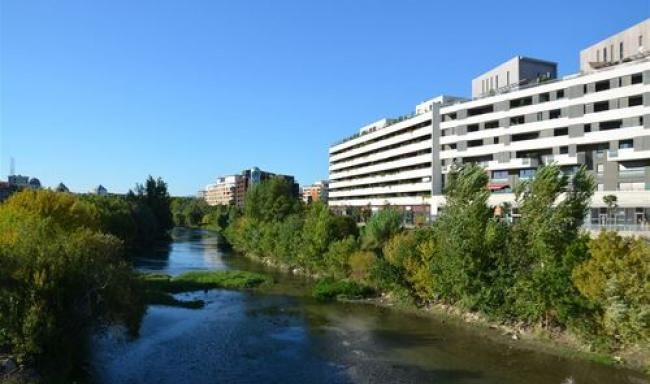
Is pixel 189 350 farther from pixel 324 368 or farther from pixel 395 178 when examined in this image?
pixel 395 178

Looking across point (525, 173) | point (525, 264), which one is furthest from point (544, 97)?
point (525, 264)

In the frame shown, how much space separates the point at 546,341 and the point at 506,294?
591cm

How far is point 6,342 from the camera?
1119 inches

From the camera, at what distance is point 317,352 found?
3931 centimetres

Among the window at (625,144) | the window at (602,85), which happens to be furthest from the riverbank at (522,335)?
the window at (602,85)

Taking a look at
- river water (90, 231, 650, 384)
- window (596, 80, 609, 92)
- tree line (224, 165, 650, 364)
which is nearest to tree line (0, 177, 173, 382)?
river water (90, 231, 650, 384)

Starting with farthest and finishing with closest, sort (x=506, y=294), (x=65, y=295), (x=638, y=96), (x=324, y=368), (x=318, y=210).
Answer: (x=318, y=210)
(x=638, y=96)
(x=506, y=294)
(x=324, y=368)
(x=65, y=295)

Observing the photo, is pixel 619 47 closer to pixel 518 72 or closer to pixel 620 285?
pixel 518 72

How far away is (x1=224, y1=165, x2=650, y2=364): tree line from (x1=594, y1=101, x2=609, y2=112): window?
30656mm

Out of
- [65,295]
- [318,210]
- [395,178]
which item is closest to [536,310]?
[65,295]

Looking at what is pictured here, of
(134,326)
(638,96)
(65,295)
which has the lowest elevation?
(134,326)

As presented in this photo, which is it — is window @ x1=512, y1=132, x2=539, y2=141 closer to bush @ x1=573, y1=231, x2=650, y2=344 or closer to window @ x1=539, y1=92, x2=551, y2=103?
window @ x1=539, y1=92, x2=551, y2=103

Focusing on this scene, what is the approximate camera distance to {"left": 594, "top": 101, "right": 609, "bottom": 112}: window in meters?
77.3

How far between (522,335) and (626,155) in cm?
4172
